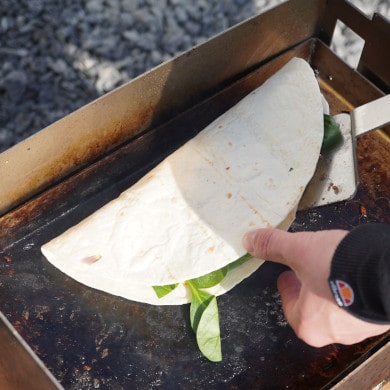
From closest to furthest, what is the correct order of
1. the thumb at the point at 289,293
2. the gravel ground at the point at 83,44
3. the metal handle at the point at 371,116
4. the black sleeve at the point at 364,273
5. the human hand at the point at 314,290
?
the black sleeve at the point at 364,273 → the human hand at the point at 314,290 → the thumb at the point at 289,293 → the metal handle at the point at 371,116 → the gravel ground at the point at 83,44

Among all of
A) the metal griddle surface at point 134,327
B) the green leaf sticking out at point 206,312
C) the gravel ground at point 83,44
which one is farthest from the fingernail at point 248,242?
the gravel ground at point 83,44

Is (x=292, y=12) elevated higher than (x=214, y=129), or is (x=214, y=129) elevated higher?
(x=292, y=12)

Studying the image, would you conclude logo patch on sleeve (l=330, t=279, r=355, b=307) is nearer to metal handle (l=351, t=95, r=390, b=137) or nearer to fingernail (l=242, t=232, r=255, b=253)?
fingernail (l=242, t=232, r=255, b=253)

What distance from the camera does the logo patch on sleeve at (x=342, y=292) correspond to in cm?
162

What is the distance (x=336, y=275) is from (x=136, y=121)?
1.10m

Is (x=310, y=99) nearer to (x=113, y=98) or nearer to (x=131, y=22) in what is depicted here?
(x=113, y=98)

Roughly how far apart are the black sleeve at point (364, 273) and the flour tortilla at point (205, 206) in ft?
1.55

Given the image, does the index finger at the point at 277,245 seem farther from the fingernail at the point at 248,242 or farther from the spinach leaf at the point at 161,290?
the spinach leaf at the point at 161,290

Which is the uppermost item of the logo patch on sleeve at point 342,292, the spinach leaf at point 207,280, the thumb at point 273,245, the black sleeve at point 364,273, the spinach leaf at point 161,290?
the black sleeve at point 364,273

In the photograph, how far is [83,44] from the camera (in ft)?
11.0

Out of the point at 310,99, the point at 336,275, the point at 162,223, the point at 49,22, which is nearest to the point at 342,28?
the point at 310,99

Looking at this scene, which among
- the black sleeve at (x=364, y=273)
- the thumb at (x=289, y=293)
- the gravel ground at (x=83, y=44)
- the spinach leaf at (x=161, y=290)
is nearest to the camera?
the black sleeve at (x=364, y=273)

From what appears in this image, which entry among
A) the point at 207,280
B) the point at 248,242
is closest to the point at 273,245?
the point at 248,242

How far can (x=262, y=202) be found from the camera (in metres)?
2.15
